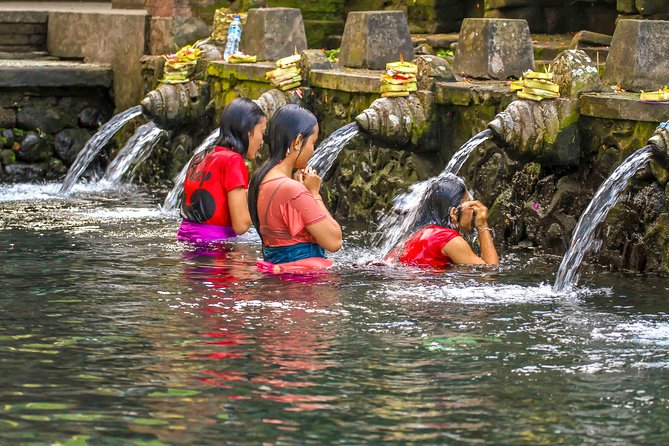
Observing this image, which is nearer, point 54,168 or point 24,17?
point 54,168

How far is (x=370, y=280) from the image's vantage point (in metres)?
7.95

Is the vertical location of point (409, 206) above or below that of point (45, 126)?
below

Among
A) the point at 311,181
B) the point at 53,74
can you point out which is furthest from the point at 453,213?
the point at 53,74

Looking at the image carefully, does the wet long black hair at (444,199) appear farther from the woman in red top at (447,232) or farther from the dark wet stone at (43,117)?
the dark wet stone at (43,117)

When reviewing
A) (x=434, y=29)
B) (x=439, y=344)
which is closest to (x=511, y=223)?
(x=439, y=344)

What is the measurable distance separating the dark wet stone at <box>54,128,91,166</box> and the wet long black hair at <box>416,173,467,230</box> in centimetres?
824

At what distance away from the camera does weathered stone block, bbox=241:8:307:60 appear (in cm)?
1298

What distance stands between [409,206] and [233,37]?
12.1 ft

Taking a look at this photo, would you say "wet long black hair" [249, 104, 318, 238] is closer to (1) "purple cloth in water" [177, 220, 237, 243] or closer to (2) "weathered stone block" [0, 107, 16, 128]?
(1) "purple cloth in water" [177, 220, 237, 243]

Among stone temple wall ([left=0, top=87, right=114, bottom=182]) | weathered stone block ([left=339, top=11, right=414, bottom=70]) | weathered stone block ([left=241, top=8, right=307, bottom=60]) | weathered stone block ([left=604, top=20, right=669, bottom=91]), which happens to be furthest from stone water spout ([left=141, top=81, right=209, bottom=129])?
weathered stone block ([left=604, top=20, right=669, bottom=91])

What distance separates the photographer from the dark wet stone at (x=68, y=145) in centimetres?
1575

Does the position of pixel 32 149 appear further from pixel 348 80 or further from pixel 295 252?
pixel 295 252

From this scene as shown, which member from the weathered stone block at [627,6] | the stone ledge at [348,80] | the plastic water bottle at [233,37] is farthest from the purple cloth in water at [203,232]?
the weathered stone block at [627,6]

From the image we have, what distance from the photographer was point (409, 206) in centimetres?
1066
